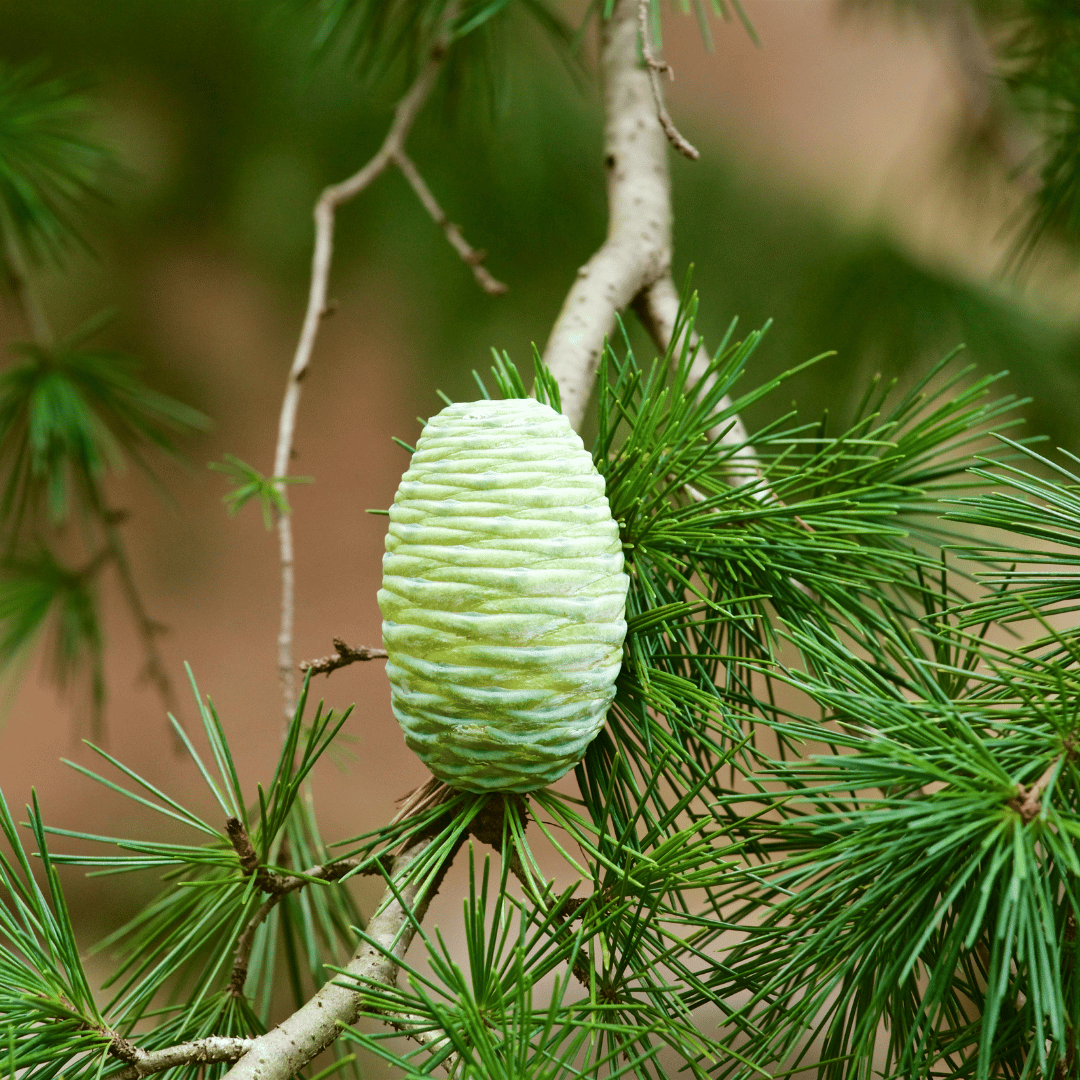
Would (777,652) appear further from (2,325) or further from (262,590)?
(2,325)

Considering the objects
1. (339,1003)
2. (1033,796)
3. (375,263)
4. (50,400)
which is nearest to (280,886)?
(339,1003)

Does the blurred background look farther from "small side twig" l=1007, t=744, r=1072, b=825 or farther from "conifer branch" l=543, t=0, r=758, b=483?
"small side twig" l=1007, t=744, r=1072, b=825

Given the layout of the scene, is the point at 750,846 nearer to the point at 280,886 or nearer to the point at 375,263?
the point at 280,886

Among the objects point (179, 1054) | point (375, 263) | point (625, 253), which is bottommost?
point (179, 1054)

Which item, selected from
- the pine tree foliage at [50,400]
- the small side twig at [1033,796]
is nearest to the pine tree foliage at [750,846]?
the small side twig at [1033,796]

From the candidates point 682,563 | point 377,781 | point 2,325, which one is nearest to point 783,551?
point 682,563

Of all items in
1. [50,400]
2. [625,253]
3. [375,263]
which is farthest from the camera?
[375,263]
